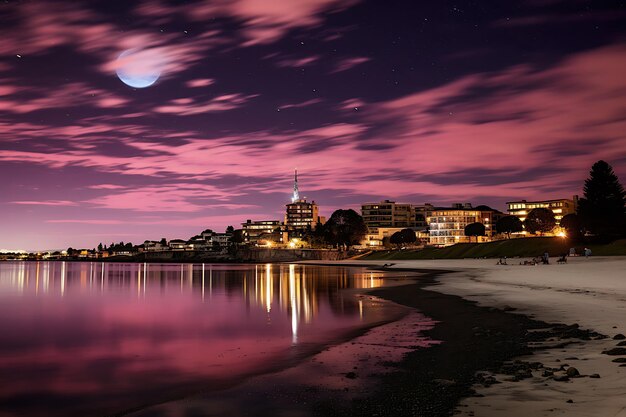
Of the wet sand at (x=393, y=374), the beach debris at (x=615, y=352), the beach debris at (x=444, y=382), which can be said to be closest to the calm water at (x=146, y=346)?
the wet sand at (x=393, y=374)

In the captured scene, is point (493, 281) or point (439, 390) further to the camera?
point (493, 281)

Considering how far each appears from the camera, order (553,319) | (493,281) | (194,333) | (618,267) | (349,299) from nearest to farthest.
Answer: (553,319)
(194,333)
(349,299)
(493,281)
(618,267)

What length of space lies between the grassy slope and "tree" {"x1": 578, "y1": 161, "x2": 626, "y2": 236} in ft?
25.5

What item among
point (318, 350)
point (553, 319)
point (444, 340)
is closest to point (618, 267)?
point (553, 319)

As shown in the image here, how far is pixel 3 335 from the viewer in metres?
27.2

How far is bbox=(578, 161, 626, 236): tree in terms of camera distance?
116 meters

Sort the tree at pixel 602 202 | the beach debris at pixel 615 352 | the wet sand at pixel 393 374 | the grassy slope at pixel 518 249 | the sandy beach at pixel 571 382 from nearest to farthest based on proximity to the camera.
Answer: the sandy beach at pixel 571 382 → the wet sand at pixel 393 374 → the beach debris at pixel 615 352 → the grassy slope at pixel 518 249 → the tree at pixel 602 202

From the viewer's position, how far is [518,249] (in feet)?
423

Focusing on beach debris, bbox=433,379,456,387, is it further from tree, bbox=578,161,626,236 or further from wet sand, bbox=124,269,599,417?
tree, bbox=578,161,626,236

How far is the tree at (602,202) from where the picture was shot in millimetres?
116438

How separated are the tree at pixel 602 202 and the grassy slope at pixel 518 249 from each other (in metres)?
7.76

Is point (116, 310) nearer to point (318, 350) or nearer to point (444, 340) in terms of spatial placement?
point (318, 350)

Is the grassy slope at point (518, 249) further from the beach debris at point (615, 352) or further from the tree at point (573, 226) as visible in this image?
the beach debris at point (615, 352)

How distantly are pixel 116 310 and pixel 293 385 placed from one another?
29.6 m
